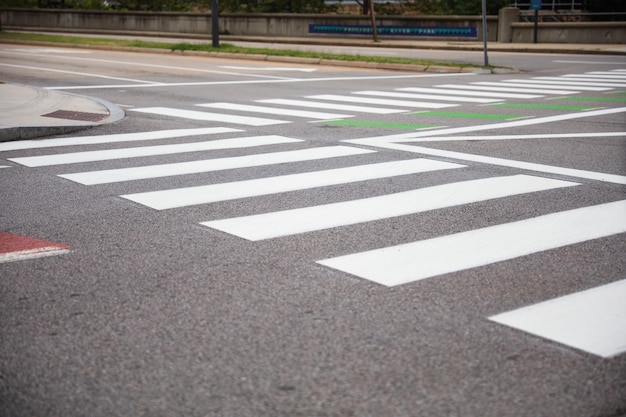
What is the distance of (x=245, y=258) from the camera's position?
5703 millimetres

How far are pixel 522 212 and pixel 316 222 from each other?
1748 millimetres

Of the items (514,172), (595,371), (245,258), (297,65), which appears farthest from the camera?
(297,65)

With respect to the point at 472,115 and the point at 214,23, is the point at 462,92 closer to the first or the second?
the point at 472,115

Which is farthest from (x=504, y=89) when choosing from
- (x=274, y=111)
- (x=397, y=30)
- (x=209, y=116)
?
(x=397, y=30)

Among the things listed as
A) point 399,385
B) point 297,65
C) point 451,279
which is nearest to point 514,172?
point 451,279

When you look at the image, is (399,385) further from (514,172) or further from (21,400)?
(514,172)

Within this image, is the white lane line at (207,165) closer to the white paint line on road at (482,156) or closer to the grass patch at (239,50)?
the white paint line on road at (482,156)

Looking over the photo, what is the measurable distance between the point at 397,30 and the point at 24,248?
36.3 meters

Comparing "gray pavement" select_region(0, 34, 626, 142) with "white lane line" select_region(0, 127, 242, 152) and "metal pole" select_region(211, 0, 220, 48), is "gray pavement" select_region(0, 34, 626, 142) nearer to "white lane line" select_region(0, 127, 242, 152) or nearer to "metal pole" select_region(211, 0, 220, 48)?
"white lane line" select_region(0, 127, 242, 152)

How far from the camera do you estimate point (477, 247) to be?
19.6 ft

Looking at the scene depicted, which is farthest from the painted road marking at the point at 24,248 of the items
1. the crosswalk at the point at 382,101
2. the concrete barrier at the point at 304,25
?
the concrete barrier at the point at 304,25

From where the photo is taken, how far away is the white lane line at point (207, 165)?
8523 mm

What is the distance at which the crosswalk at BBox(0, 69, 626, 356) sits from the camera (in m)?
5.77

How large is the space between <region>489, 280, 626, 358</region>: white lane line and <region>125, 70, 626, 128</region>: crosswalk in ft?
26.6
